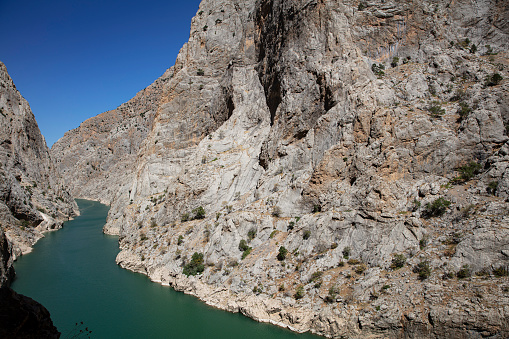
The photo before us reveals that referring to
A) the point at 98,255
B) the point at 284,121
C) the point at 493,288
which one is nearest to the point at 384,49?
the point at 284,121

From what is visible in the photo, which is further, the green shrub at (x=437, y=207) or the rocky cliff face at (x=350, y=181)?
the green shrub at (x=437, y=207)

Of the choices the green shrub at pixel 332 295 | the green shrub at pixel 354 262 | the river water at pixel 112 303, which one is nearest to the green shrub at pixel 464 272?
the green shrub at pixel 354 262

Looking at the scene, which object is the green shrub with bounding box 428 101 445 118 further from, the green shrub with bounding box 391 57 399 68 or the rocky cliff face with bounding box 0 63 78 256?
the rocky cliff face with bounding box 0 63 78 256

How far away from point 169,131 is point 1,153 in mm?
31132

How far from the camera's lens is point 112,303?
29375mm

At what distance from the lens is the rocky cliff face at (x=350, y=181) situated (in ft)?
71.5

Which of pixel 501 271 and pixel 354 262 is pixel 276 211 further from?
pixel 501 271

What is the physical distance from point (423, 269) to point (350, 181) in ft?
33.0

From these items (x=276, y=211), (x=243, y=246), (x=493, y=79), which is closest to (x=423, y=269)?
(x=276, y=211)

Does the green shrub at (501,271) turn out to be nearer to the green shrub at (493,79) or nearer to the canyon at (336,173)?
the canyon at (336,173)

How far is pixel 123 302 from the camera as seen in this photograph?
29609mm

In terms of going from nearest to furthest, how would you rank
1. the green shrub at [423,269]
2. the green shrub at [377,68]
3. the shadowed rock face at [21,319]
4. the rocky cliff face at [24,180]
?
the shadowed rock face at [21,319] → the green shrub at [423,269] → the green shrub at [377,68] → the rocky cliff face at [24,180]

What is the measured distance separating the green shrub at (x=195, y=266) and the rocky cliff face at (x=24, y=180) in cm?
2626

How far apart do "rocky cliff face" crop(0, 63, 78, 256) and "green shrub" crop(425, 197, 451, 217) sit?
48742 millimetres
